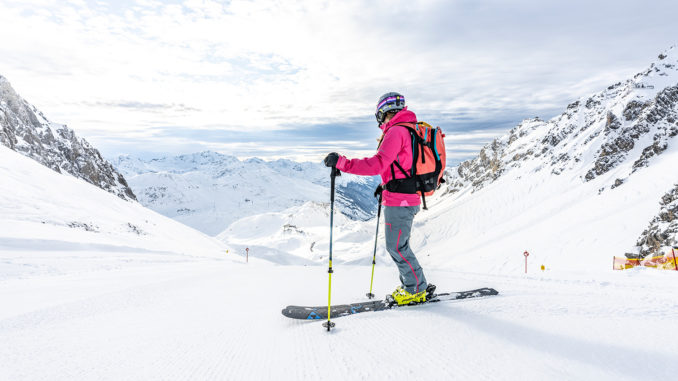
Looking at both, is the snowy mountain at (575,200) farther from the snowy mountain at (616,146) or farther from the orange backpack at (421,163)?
the orange backpack at (421,163)

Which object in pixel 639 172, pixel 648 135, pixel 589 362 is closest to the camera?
pixel 589 362

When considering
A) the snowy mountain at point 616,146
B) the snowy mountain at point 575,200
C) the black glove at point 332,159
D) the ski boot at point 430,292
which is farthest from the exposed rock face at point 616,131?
the black glove at point 332,159

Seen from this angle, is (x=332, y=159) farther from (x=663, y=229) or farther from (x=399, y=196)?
(x=663, y=229)

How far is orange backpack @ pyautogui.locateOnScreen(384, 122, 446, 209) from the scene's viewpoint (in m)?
4.35

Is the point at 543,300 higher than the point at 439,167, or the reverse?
the point at 439,167

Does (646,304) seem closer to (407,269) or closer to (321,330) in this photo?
(407,269)

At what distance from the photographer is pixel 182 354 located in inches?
110

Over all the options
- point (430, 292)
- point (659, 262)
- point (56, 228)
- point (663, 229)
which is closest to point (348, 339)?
point (430, 292)

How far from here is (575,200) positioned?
69812 millimetres

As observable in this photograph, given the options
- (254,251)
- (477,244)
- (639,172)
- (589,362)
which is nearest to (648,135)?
(639,172)

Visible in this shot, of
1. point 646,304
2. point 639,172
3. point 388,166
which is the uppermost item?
point 639,172

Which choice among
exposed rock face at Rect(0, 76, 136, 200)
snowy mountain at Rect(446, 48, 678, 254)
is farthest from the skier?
exposed rock face at Rect(0, 76, 136, 200)

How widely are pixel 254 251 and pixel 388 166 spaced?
84443mm

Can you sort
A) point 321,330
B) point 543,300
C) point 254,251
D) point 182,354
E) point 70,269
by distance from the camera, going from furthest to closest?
point 254,251 < point 70,269 < point 543,300 < point 321,330 < point 182,354
